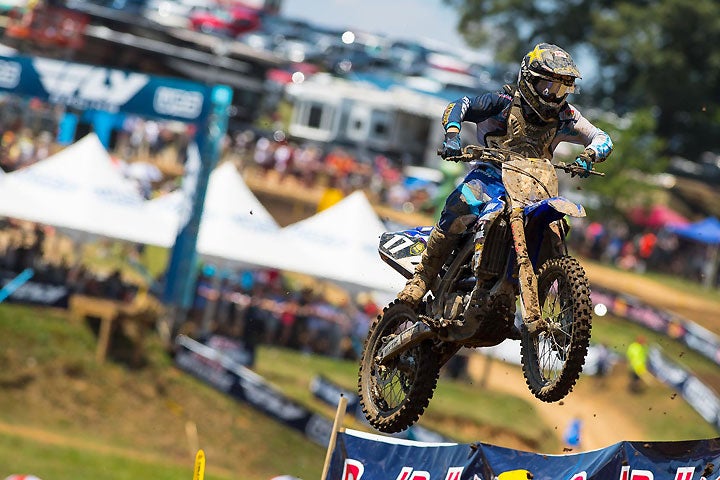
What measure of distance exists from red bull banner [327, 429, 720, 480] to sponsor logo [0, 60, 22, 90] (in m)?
16.9

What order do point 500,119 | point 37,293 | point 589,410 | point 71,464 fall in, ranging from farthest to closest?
point 589,410, point 37,293, point 71,464, point 500,119

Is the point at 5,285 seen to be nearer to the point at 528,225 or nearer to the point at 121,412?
the point at 121,412

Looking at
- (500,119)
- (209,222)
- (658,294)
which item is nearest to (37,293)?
(209,222)

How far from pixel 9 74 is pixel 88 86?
1.56 meters

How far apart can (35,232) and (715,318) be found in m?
20.2

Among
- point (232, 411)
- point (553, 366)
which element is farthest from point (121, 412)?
point (553, 366)

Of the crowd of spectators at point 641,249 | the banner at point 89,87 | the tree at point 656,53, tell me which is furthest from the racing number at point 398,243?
the tree at point 656,53

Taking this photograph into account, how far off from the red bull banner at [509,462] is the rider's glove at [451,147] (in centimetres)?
251

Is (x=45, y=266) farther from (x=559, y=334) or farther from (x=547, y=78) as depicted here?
(x=559, y=334)

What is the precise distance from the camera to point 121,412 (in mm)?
25953

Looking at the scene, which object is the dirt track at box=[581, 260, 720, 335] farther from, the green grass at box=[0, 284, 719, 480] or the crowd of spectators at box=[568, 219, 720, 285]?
the green grass at box=[0, 284, 719, 480]

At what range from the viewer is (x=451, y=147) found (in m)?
9.09

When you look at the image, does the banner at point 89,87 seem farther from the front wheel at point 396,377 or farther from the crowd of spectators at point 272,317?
the front wheel at point 396,377

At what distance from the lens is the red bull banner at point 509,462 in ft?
31.8
